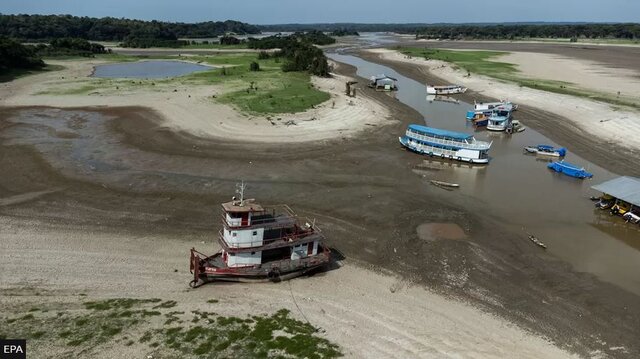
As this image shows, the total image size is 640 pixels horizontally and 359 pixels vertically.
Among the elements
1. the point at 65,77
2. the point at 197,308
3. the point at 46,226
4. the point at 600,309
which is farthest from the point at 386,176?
the point at 65,77

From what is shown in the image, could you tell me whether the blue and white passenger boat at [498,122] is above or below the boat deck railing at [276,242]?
above

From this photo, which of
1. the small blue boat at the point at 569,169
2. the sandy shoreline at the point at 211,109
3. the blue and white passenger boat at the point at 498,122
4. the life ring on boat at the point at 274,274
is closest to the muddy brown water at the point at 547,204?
the small blue boat at the point at 569,169

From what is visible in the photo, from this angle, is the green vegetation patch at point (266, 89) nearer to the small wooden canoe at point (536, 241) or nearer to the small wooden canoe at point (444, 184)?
the small wooden canoe at point (444, 184)

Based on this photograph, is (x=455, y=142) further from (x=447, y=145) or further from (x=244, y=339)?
(x=244, y=339)

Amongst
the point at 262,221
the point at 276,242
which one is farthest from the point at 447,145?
the point at 262,221

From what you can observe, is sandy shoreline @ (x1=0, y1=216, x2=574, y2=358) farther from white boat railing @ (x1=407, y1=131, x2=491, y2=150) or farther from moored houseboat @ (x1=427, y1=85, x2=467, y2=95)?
moored houseboat @ (x1=427, y1=85, x2=467, y2=95)

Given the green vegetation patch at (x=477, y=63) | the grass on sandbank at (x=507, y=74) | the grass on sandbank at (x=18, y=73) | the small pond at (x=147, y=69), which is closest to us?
the grass on sandbank at (x=507, y=74)

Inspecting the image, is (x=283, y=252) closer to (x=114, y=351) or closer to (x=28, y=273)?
(x=114, y=351)

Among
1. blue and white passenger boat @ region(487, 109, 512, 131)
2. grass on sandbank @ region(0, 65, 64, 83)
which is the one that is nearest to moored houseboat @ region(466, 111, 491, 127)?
blue and white passenger boat @ region(487, 109, 512, 131)
